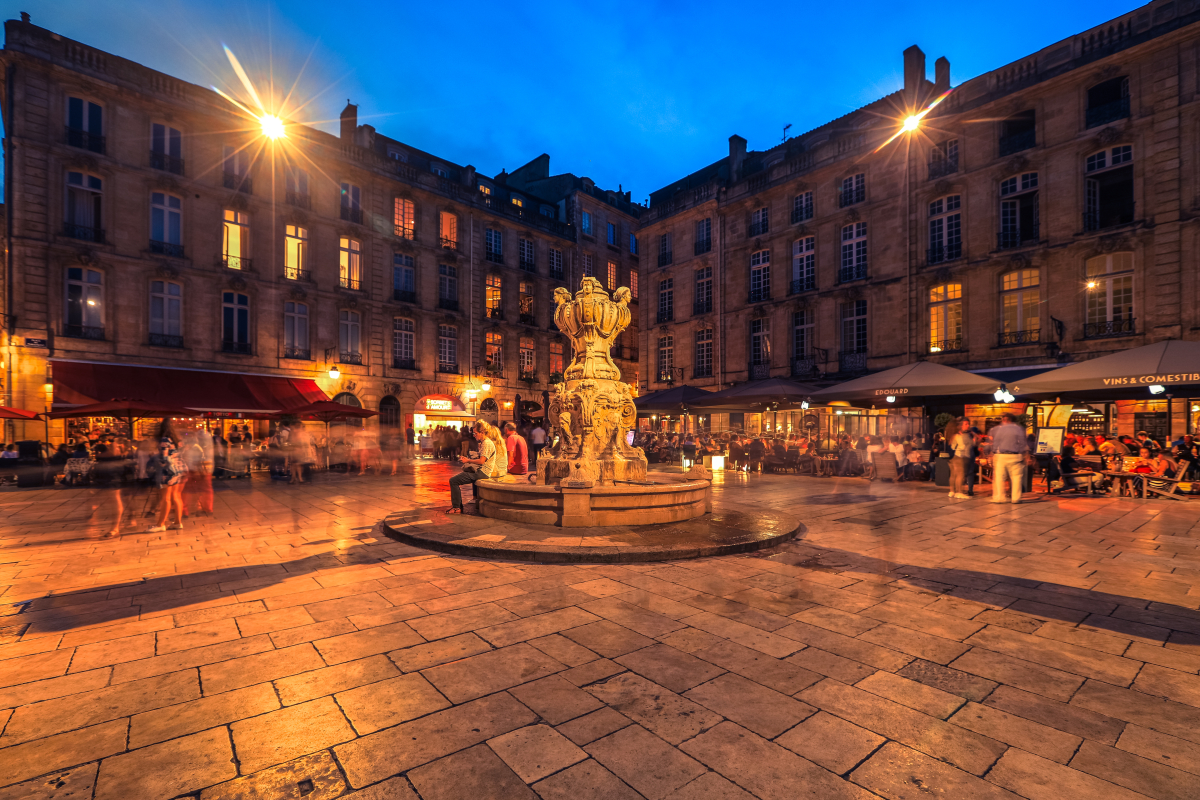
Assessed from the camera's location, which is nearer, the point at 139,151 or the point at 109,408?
the point at 109,408

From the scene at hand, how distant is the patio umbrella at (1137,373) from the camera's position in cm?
979

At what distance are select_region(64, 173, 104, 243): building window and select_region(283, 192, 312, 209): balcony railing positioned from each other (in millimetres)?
5834

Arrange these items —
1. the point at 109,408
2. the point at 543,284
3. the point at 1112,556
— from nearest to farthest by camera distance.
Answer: the point at 1112,556, the point at 109,408, the point at 543,284

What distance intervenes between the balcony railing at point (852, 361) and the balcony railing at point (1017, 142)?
8.05 metres

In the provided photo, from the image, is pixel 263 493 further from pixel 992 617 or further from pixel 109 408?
pixel 992 617

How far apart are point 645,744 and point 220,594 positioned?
417 cm

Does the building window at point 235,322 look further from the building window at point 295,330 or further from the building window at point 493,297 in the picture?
the building window at point 493,297

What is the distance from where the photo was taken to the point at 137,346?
19.0 metres

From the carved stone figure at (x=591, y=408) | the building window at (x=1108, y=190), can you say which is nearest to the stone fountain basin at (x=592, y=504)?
the carved stone figure at (x=591, y=408)

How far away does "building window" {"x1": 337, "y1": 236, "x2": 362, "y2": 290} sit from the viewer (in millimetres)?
24656

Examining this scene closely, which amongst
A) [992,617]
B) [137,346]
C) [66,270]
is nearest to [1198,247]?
[992,617]

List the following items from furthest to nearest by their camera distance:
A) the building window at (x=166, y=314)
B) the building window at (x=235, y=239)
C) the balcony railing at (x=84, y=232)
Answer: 1. the building window at (x=235, y=239)
2. the building window at (x=166, y=314)
3. the balcony railing at (x=84, y=232)

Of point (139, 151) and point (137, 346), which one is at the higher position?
point (139, 151)

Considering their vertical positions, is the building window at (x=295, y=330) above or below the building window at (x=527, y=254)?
below
